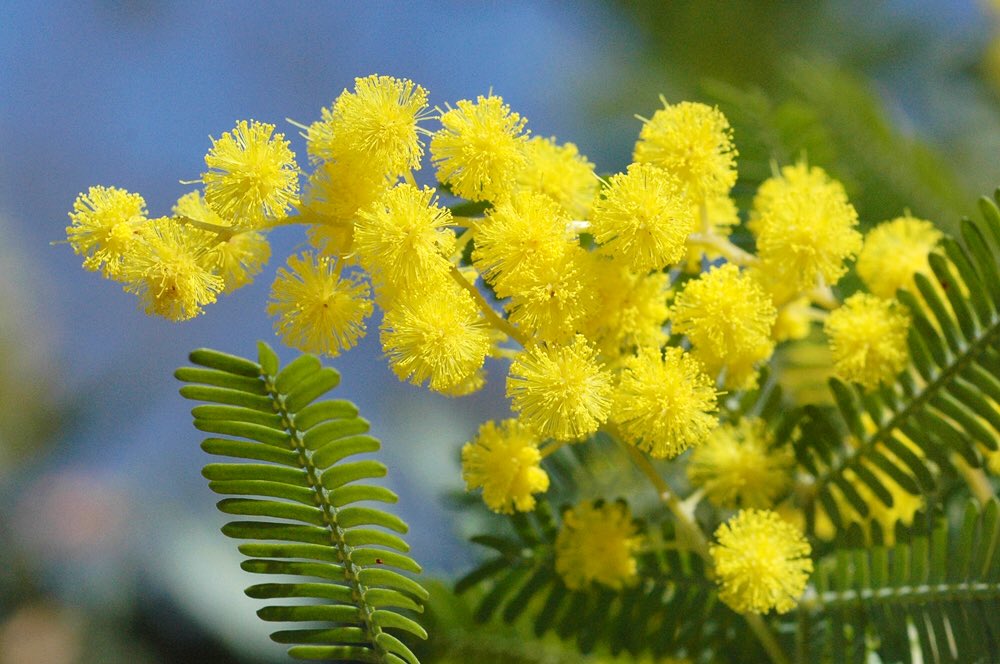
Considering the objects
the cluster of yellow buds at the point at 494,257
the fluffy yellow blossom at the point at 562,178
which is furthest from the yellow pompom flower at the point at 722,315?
the fluffy yellow blossom at the point at 562,178

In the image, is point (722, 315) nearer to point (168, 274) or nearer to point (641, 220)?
point (641, 220)

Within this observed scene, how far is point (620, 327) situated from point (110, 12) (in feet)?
11.7

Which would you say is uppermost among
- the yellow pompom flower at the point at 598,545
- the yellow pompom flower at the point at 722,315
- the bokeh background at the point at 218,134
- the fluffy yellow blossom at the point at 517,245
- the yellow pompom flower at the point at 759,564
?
the bokeh background at the point at 218,134

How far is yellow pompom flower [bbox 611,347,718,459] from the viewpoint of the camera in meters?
0.62

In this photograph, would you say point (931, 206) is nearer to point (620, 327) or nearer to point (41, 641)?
point (620, 327)

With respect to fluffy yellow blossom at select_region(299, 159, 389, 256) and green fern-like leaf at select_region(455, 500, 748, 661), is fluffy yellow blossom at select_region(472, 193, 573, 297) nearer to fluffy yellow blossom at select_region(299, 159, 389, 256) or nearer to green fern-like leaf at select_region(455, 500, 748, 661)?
fluffy yellow blossom at select_region(299, 159, 389, 256)

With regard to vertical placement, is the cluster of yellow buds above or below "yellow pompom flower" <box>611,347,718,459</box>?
above

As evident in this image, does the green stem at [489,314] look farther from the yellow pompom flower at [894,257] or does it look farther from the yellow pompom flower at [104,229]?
the yellow pompom flower at [894,257]

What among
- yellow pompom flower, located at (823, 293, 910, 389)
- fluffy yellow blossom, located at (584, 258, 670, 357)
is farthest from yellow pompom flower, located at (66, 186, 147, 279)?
yellow pompom flower, located at (823, 293, 910, 389)

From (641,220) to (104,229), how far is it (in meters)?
0.36

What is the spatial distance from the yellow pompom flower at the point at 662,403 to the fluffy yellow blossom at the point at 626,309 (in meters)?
0.04

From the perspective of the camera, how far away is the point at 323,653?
62 centimetres

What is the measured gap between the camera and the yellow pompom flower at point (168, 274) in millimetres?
580

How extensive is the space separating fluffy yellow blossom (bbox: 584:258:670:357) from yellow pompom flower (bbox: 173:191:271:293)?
24 cm
